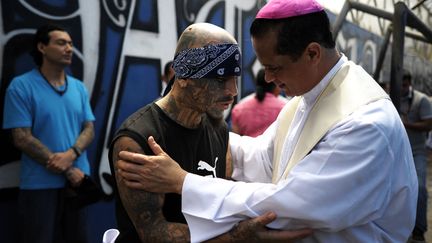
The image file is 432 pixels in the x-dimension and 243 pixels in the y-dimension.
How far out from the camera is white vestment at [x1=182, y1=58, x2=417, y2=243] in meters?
1.60

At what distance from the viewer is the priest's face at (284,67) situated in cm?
176

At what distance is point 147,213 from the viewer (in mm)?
1682

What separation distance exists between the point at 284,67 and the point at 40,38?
237cm

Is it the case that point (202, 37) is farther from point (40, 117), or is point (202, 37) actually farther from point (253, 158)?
point (40, 117)

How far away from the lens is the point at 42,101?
3.31 m

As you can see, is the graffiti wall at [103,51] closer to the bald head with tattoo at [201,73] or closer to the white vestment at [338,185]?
the bald head with tattoo at [201,73]

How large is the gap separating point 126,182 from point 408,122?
435 centimetres

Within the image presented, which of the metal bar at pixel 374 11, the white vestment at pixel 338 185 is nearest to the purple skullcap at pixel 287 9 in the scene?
the white vestment at pixel 338 185

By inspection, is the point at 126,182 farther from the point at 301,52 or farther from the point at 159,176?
the point at 301,52

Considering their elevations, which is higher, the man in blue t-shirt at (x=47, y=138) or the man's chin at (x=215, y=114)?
the man's chin at (x=215, y=114)

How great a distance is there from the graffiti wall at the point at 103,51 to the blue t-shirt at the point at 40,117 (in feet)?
0.64

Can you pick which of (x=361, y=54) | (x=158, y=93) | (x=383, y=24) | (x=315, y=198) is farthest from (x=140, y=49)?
(x=383, y=24)

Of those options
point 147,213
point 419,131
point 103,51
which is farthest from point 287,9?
point 419,131

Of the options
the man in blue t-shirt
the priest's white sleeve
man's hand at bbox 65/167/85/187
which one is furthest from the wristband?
the priest's white sleeve
